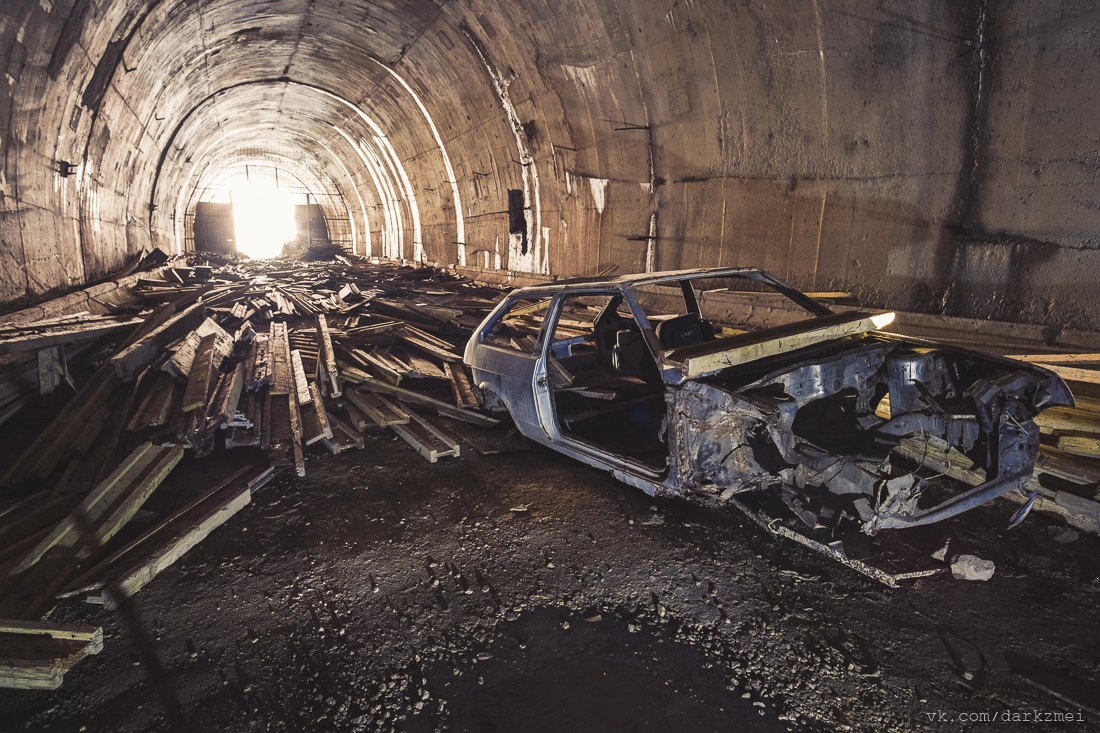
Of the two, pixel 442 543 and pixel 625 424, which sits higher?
pixel 625 424

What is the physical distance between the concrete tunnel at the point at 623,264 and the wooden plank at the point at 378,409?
0.60 m

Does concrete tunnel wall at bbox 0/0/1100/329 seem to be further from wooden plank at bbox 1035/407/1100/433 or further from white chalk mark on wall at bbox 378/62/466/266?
wooden plank at bbox 1035/407/1100/433

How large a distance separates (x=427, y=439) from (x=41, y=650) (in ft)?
9.69

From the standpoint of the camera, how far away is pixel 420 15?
10.4 m

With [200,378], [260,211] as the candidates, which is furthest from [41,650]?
[260,211]

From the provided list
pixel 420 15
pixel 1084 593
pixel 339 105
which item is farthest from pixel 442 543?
pixel 339 105

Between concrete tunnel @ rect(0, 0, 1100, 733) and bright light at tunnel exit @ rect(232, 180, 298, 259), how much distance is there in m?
23.3

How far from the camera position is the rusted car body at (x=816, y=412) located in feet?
9.64

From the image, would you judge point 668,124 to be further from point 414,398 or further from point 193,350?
point 193,350

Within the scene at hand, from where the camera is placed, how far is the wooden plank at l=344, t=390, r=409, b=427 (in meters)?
5.33

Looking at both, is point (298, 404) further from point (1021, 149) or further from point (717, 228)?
point (1021, 149)

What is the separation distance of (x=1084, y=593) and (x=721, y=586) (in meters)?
1.88

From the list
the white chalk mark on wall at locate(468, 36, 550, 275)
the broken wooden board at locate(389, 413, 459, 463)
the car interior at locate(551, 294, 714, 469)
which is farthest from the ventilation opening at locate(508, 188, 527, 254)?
the broken wooden board at locate(389, 413, 459, 463)

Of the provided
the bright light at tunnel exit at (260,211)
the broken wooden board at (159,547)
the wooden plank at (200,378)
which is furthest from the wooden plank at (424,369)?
the bright light at tunnel exit at (260,211)
